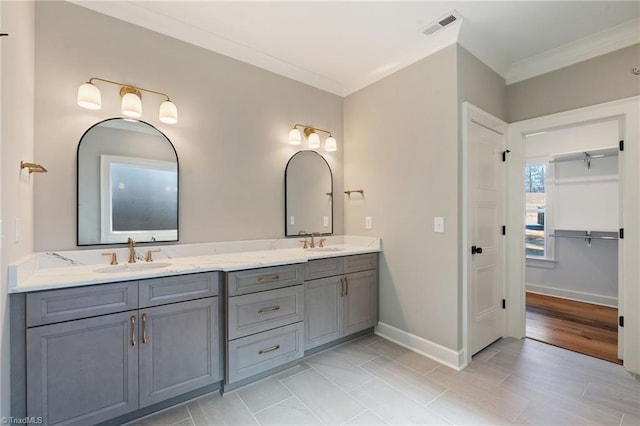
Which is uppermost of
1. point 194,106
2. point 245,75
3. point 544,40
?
point 544,40

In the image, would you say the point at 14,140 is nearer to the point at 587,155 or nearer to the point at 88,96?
the point at 88,96

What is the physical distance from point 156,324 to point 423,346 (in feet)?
7.15

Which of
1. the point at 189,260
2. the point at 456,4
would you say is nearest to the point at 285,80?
the point at 456,4

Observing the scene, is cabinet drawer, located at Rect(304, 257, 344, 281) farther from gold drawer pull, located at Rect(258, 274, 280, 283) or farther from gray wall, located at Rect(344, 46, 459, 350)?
gray wall, located at Rect(344, 46, 459, 350)

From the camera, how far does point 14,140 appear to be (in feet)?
4.77

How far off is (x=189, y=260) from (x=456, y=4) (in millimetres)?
2754

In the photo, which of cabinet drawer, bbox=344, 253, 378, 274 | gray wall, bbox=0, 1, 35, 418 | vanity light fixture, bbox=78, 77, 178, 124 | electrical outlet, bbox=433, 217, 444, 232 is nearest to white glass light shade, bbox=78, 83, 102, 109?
vanity light fixture, bbox=78, 77, 178, 124

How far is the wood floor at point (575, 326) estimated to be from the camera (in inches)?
→ 107

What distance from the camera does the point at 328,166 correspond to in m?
3.35

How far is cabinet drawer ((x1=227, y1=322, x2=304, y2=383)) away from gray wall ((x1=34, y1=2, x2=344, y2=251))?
3.02 feet

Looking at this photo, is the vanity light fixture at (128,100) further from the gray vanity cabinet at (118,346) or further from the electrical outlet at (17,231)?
the gray vanity cabinet at (118,346)

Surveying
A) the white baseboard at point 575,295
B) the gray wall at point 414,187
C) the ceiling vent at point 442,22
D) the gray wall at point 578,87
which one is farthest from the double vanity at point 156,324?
the white baseboard at point 575,295

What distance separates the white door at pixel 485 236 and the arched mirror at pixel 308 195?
4.83 ft

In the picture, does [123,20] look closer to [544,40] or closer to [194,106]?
[194,106]
